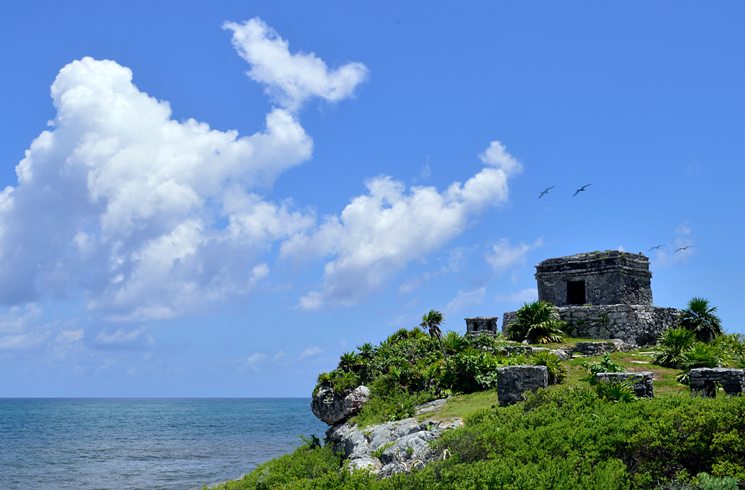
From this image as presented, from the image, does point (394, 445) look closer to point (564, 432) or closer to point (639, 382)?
point (564, 432)

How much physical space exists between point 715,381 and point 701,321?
15.0 meters

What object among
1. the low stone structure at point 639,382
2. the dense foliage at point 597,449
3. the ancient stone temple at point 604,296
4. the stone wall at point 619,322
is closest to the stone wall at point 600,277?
the ancient stone temple at point 604,296

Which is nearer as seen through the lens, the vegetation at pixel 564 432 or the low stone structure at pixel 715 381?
the vegetation at pixel 564 432

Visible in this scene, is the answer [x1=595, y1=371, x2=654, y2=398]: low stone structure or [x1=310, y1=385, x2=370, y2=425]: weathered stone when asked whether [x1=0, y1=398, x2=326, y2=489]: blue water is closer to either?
[x1=310, y1=385, x2=370, y2=425]: weathered stone

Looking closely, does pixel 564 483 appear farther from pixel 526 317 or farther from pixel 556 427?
pixel 526 317

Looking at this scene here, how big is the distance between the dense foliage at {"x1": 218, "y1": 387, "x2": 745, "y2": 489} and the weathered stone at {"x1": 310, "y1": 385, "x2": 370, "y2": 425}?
31.1 ft

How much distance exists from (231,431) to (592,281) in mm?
52122

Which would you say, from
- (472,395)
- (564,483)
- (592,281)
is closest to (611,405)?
(564,483)

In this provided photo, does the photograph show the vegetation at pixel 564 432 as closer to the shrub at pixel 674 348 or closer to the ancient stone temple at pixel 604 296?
the shrub at pixel 674 348

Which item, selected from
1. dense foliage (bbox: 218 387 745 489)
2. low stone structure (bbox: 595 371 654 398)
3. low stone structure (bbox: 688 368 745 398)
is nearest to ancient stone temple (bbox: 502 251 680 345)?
low stone structure (bbox: 688 368 745 398)

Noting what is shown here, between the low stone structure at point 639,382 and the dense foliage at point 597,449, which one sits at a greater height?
the low stone structure at point 639,382

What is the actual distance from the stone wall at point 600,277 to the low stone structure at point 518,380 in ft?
50.1

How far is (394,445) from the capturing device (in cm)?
1772

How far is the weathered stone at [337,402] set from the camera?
84.6ft
